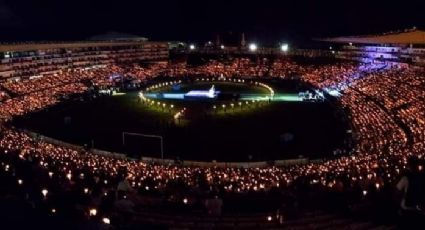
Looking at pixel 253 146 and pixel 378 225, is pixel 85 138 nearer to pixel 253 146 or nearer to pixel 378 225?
pixel 253 146

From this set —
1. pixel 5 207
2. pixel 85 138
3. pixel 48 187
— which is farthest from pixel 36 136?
pixel 5 207

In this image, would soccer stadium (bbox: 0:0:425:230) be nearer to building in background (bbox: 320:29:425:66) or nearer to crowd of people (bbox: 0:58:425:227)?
crowd of people (bbox: 0:58:425:227)

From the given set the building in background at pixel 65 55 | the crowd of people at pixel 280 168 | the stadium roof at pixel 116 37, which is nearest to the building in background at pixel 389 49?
the crowd of people at pixel 280 168

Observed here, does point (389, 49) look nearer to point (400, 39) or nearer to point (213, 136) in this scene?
point (400, 39)

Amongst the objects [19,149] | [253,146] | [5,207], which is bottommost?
[253,146]

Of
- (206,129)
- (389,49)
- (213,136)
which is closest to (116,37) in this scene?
(389,49)

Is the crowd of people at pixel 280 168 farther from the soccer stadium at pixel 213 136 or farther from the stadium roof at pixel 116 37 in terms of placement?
the stadium roof at pixel 116 37
